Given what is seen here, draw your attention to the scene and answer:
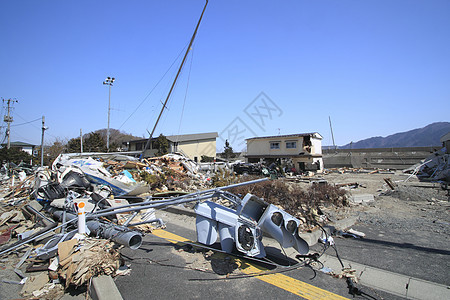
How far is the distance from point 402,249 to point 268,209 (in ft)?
9.55

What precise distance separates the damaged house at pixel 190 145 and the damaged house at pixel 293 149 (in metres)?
11.3

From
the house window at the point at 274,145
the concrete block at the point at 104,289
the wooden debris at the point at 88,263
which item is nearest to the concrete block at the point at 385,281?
the concrete block at the point at 104,289

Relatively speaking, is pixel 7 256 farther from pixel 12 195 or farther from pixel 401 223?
pixel 401 223

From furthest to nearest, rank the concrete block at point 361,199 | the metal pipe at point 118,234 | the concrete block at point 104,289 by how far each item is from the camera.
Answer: the concrete block at point 361,199 < the metal pipe at point 118,234 < the concrete block at point 104,289

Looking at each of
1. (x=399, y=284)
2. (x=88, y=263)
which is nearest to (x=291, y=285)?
(x=399, y=284)

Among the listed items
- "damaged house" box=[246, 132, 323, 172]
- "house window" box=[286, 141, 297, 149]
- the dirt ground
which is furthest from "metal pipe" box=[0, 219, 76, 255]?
"house window" box=[286, 141, 297, 149]

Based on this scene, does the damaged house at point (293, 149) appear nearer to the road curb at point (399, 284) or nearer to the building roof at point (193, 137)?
the building roof at point (193, 137)

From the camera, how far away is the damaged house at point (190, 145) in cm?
3509

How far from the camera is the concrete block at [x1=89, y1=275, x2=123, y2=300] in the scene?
2.70 m

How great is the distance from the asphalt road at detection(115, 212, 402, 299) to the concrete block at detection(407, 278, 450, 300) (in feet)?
1.05

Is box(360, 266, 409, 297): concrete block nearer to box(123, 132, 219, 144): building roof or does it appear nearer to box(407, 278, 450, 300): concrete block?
box(407, 278, 450, 300): concrete block

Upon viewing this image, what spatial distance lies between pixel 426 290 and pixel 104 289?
4045mm

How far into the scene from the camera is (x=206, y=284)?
3.19 meters

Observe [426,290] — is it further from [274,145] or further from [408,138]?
[408,138]
